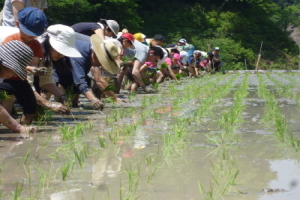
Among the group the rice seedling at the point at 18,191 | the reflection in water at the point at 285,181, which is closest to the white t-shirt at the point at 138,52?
the reflection in water at the point at 285,181

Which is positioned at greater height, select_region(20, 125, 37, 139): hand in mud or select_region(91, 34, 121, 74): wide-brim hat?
select_region(91, 34, 121, 74): wide-brim hat

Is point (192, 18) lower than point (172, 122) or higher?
lower

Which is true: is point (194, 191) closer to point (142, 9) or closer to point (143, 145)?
point (143, 145)

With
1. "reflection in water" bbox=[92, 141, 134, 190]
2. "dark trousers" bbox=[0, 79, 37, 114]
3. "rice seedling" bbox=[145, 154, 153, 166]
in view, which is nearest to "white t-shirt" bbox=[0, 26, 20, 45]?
"dark trousers" bbox=[0, 79, 37, 114]

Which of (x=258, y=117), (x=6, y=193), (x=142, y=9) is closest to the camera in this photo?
(x=6, y=193)

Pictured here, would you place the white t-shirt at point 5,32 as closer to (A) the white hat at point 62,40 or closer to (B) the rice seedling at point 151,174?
(A) the white hat at point 62,40

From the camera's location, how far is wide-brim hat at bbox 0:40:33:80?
15.5 ft

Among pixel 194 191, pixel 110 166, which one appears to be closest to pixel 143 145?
pixel 110 166

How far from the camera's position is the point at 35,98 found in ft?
17.9

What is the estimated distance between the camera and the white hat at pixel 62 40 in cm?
598

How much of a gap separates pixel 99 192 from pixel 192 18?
135 feet

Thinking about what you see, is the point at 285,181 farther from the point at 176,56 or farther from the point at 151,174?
the point at 176,56

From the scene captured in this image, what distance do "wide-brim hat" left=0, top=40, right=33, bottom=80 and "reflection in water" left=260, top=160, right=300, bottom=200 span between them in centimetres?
212

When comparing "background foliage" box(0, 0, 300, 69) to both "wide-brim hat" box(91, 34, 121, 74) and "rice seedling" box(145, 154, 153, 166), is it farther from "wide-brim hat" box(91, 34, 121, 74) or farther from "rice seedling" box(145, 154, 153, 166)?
"rice seedling" box(145, 154, 153, 166)
